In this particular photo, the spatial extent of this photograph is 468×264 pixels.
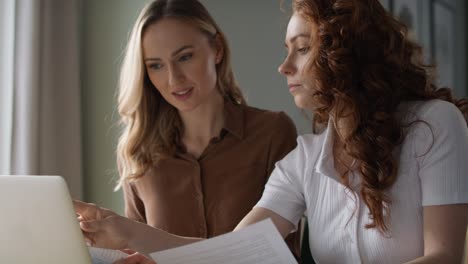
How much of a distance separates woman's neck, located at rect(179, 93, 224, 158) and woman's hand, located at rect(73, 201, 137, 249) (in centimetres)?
57

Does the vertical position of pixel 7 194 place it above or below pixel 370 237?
above

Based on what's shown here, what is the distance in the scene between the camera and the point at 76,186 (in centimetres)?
305

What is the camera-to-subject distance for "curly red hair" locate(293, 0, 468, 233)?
1404 millimetres

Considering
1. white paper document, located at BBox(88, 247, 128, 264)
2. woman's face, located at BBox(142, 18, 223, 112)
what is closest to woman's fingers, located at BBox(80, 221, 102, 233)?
white paper document, located at BBox(88, 247, 128, 264)

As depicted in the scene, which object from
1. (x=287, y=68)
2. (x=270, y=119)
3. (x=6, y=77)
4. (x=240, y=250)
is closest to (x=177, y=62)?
(x=270, y=119)

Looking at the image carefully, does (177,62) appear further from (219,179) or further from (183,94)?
(219,179)

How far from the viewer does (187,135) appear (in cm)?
213

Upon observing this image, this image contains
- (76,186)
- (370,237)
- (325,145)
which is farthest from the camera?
(76,186)

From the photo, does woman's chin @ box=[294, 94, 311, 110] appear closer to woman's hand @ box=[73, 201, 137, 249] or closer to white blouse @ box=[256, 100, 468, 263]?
white blouse @ box=[256, 100, 468, 263]

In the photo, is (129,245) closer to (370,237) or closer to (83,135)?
(370,237)

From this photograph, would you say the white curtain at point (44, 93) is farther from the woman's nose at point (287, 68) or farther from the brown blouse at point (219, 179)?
the woman's nose at point (287, 68)

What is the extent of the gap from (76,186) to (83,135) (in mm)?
273

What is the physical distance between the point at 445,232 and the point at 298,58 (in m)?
→ 0.53

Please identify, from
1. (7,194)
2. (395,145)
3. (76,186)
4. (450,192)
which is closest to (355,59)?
(395,145)
